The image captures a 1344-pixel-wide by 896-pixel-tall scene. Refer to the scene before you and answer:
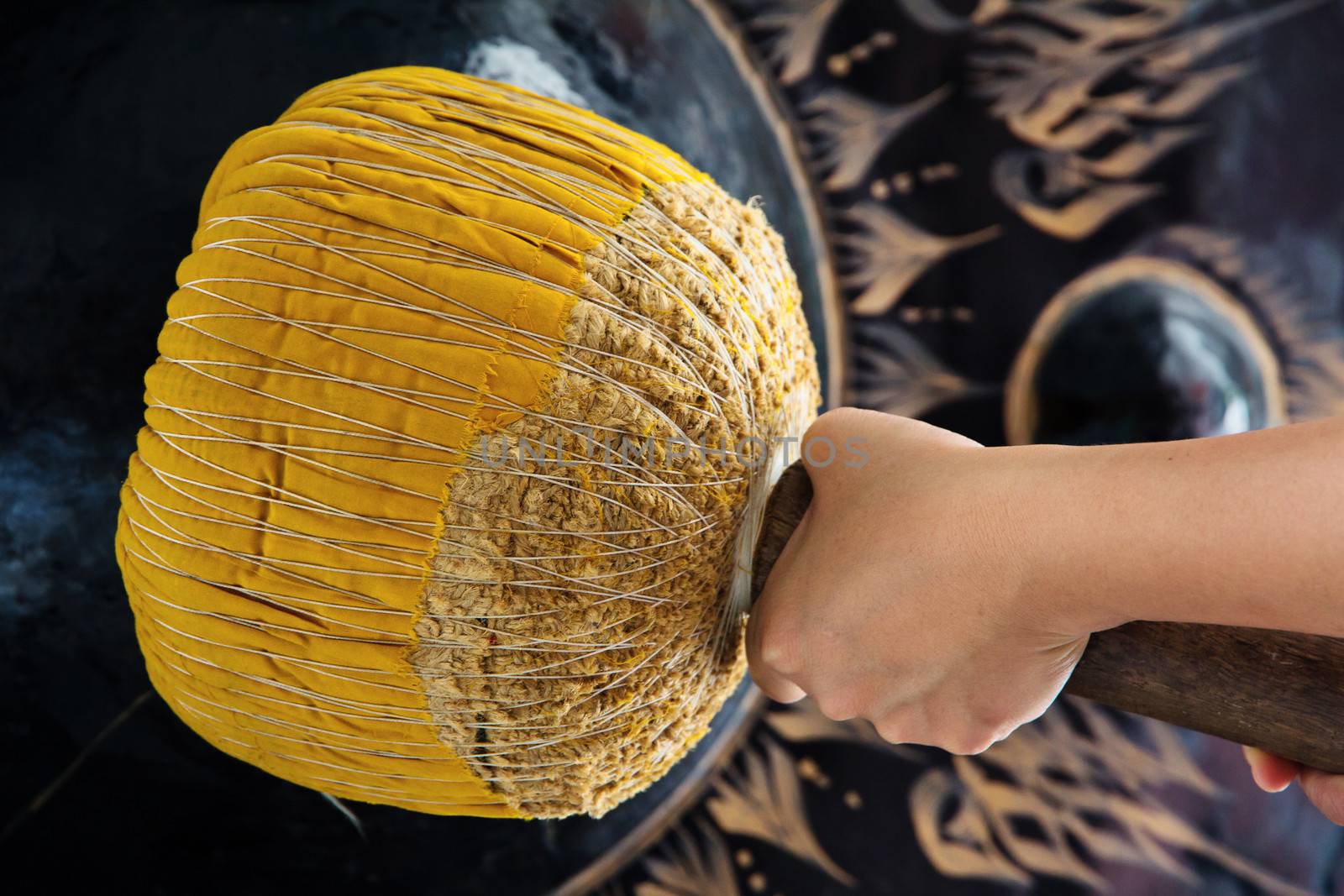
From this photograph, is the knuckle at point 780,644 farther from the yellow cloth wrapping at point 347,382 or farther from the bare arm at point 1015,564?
the yellow cloth wrapping at point 347,382

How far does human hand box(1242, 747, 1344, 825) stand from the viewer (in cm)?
48

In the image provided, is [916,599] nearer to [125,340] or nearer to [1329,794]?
[1329,794]

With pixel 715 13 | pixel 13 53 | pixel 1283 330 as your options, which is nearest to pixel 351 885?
pixel 13 53

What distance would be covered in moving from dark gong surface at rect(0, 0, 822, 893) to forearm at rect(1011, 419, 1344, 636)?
0.40 metres

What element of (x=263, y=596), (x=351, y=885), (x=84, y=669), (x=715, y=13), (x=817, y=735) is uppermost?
(x=715, y=13)

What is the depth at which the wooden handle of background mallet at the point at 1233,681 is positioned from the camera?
0.43 m

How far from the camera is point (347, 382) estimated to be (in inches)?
16.0

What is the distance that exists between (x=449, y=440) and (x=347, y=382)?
5 centimetres

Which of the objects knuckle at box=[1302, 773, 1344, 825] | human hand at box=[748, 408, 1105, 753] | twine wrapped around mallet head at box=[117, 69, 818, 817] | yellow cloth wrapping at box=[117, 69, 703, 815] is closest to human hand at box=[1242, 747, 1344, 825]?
knuckle at box=[1302, 773, 1344, 825]

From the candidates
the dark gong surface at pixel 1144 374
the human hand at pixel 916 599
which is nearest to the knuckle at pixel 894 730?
the human hand at pixel 916 599

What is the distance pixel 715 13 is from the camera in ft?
2.67

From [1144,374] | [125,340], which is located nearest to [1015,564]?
[125,340]

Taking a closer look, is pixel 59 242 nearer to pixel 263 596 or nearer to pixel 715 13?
pixel 263 596

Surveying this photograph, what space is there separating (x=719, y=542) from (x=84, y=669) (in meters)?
0.39
